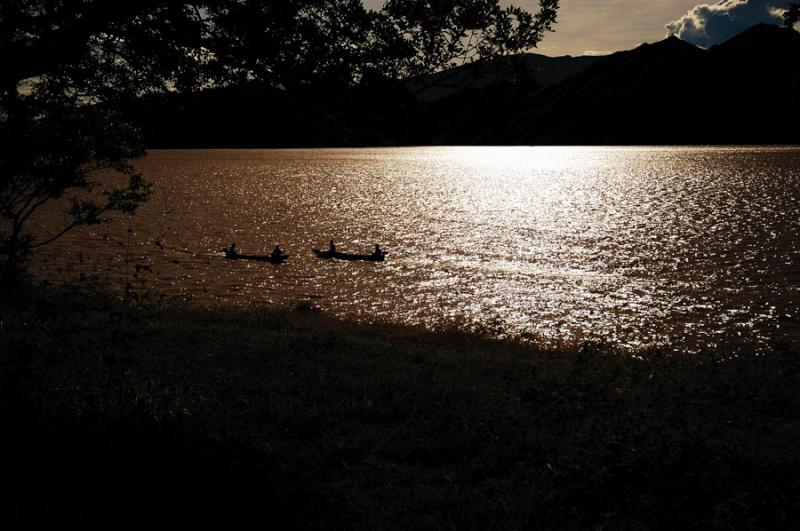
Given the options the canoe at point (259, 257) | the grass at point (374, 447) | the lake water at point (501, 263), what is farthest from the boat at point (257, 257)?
the grass at point (374, 447)

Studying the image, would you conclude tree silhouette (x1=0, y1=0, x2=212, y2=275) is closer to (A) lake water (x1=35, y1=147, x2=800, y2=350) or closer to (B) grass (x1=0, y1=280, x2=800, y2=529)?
(B) grass (x1=0, y1=280, x2=800, y2=529)

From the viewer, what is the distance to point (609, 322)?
28000mm

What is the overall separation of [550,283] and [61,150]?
28.3 m

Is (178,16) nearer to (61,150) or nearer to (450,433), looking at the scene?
(450,433)

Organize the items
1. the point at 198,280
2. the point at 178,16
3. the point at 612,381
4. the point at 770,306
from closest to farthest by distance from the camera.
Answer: the point at 178,16 < the point at 612,381 < the point at 770,306 < the point at 198,280

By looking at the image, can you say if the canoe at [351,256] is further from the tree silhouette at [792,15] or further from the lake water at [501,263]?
the tree silhouette at [792,15]

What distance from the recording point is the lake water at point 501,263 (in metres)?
28.8

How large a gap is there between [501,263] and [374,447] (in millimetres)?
35786

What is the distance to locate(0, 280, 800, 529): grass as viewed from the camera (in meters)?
7.40

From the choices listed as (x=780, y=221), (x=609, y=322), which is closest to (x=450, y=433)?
(x=609, y=322)

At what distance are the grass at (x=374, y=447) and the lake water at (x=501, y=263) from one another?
7.29m

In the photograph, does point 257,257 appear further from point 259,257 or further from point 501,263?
point 501,263

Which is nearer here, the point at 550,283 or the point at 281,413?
the point at 281,413

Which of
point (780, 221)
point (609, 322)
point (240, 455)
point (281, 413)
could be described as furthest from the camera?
point (780, 221)
